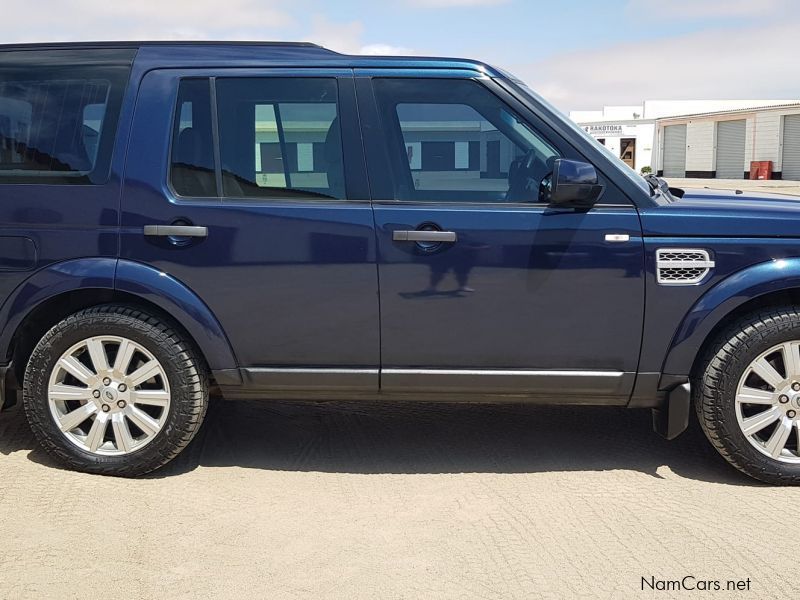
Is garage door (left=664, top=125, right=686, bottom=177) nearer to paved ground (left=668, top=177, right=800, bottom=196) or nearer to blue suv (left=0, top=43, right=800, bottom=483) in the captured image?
paved ground (left=668, top=177, right=800, bottom=196)

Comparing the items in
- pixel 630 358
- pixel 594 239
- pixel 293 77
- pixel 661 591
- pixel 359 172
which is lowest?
pixel 661 591

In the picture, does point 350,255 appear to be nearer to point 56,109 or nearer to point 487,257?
point 487,257

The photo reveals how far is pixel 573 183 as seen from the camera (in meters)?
3.57

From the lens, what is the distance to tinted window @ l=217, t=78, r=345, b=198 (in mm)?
3795

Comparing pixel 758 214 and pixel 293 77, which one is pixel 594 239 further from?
pixel 293 77

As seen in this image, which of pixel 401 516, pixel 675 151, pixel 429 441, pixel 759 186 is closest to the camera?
pixel 401 516

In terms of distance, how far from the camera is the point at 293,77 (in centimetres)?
384

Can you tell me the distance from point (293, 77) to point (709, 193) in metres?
2.44

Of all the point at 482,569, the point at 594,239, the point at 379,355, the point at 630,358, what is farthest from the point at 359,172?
the point at 482,569

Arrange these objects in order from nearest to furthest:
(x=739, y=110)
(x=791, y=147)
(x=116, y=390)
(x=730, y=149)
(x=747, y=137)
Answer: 1. (x=116, y=390)
2. (x=791, y=147)
3. (x=747, y=137)
4. (x=739, y=110)
5. (x=730, y=149)

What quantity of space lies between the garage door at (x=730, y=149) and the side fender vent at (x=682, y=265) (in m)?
52.3

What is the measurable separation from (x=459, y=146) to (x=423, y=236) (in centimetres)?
46

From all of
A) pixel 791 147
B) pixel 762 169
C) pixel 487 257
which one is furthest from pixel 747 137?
pixel 487 257


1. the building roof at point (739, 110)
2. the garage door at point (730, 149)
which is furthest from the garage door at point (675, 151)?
the garage door at point (730, 149)
